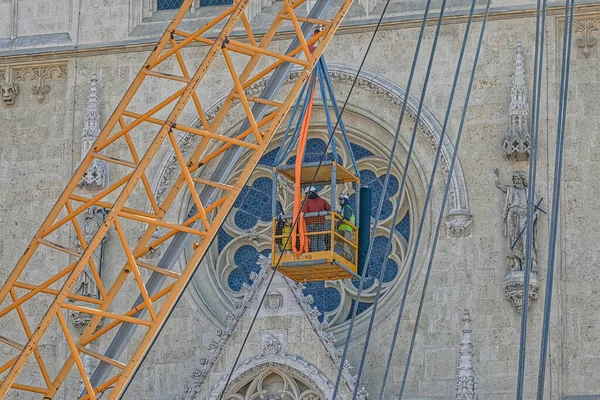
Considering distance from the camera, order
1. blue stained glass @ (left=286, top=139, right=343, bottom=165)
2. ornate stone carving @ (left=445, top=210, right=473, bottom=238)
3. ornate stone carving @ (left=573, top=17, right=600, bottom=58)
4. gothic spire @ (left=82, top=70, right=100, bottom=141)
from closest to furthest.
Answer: ornate stone carving @ (left=445, top=210, right=473, bottom=238) < ornate stone carving @ (left=573, top=17, right=600, bottom=58) < blue stained glass @ (left=286, top=139, right=343, bottom=165) < gothic spire @ (left=82, top=70, right=100, bottom=141)

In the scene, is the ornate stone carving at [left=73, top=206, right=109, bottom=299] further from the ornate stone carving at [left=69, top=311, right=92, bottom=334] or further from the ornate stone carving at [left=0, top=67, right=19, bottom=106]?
the ornate stone carving at [left=0, top=67, right=19, bottom=106]

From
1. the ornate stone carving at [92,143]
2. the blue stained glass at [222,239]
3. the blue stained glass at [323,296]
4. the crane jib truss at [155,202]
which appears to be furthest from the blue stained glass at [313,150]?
the crane jib truss at [155,202]

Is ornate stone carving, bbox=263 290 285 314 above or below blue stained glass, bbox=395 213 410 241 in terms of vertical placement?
below

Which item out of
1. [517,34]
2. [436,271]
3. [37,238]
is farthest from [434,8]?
[37,238]

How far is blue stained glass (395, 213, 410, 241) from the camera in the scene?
36.2m

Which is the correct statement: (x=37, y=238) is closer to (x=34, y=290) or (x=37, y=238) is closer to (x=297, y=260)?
(x=34, y=290)

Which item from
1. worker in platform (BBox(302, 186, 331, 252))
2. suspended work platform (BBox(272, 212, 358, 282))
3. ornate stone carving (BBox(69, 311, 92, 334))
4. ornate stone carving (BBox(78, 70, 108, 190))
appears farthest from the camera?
ornate stone carving (BBox(78, 70, 108, 190))

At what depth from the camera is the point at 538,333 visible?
3428cm

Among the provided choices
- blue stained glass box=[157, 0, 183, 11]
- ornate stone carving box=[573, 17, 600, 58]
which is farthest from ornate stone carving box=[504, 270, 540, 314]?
blue stained glass box=[157, 0, 183, 11]

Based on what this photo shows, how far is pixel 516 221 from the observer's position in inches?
1366

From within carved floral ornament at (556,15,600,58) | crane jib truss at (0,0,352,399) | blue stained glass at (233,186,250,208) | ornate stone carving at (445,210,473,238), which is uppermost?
carved floral ornament at (556,15,600,58)

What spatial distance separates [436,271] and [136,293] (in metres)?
5.22

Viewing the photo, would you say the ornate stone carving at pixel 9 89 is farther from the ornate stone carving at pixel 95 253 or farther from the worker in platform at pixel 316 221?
the worker in platform at pixel 316 221

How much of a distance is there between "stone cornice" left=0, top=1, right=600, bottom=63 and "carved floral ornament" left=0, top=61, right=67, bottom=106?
14cm
